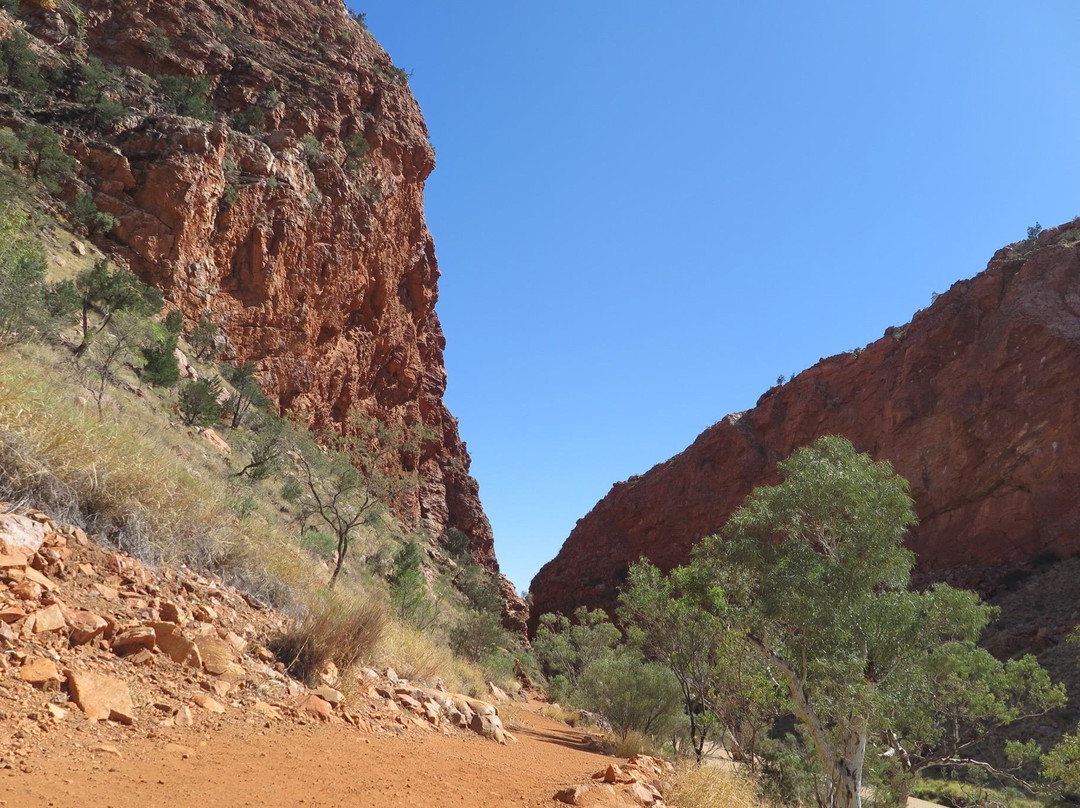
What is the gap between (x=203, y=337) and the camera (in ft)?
91.3

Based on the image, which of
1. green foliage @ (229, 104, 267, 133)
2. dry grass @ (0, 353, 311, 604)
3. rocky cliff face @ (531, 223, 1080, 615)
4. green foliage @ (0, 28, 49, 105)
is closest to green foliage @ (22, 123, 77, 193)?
green foliage @ (0, 28, 49, 105)

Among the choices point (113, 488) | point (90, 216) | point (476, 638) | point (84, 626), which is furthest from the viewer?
point (90, 216)

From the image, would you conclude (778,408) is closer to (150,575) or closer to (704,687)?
(704,687)

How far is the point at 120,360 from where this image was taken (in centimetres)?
1814

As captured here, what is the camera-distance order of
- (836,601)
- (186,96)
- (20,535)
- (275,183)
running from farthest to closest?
(275,183) < (186,96) < (836,601) < (20,535)

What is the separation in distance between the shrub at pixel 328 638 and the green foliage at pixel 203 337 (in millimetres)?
24899

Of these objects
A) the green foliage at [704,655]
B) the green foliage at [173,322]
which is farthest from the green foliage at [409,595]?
the green foliage at [173,322]

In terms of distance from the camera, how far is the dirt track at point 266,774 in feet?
9.16

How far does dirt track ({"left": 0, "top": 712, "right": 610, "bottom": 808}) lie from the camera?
9.16 ft

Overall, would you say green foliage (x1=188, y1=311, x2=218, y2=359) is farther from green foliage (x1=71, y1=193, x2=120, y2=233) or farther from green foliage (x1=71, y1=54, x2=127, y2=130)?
green foliage (x1=71, y1=54, x2=127, y2=130)

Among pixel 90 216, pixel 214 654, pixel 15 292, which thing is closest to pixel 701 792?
pixel 214 654

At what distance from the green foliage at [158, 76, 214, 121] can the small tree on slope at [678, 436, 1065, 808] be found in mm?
33437

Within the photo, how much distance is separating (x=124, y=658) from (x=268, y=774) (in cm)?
124

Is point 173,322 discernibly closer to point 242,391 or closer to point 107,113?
point 242,391
